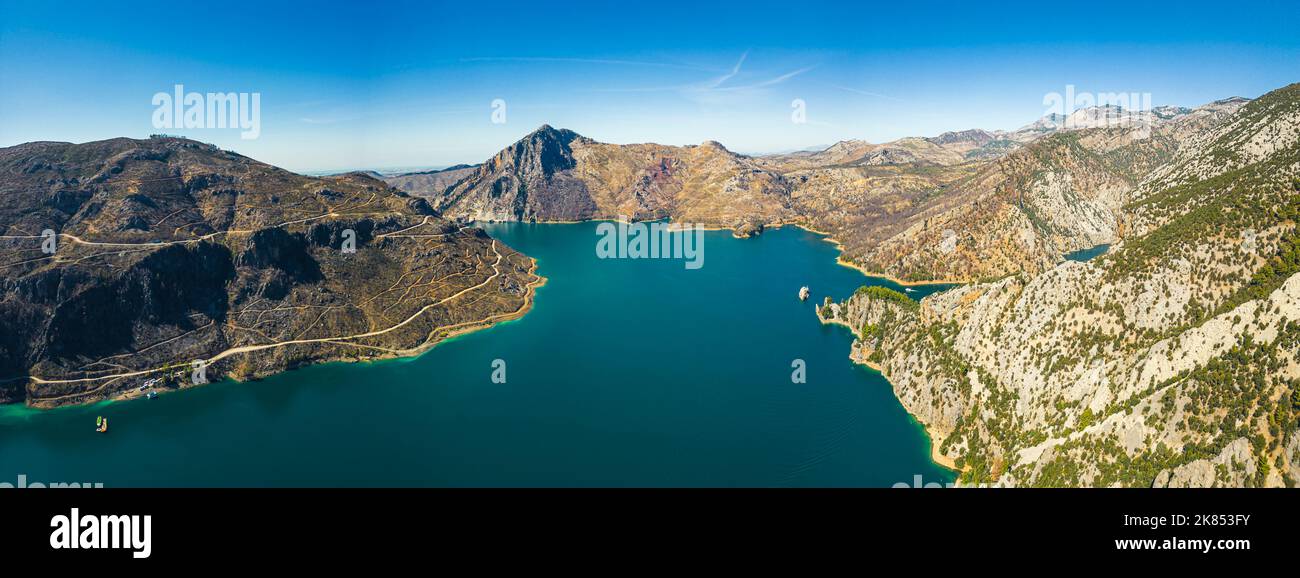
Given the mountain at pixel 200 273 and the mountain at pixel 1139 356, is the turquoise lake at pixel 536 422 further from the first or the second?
the mountain at pixel 1139 356

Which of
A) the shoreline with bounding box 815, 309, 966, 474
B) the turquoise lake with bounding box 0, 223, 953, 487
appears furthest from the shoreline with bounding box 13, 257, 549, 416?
Result: the shoreline with bounding box 815, 309, 966, 474

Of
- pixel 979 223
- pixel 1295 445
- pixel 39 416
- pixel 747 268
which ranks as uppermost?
pixel 979 223

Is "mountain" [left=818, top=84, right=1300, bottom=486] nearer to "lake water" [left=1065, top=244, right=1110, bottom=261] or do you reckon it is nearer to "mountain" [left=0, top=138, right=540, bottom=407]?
"lake water" [left=1065, top=244, right=1110, bottom=261]

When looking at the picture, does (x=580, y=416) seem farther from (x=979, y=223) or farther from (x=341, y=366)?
(x=979, y=223)

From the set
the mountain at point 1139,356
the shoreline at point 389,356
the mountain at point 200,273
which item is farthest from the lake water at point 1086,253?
the mountain at point 200,273

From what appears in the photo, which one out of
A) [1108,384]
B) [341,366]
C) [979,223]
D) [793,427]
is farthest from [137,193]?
[979,223]

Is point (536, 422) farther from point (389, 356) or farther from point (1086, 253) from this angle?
point (1086, 253)
